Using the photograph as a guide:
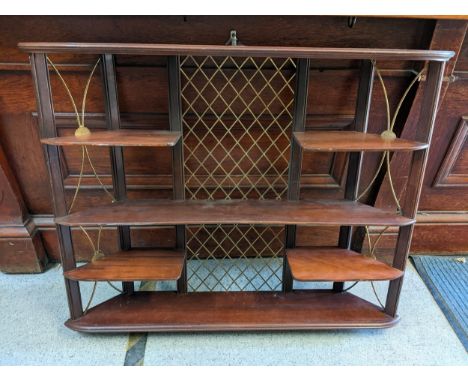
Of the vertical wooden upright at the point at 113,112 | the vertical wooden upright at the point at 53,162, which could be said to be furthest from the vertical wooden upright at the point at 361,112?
the vertical wooden upright at the point at 53,162

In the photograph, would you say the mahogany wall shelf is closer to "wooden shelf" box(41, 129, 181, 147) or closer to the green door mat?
"wooden shelf" box(41, 129, 181, 147)

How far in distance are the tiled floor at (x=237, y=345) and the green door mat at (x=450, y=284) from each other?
4cm

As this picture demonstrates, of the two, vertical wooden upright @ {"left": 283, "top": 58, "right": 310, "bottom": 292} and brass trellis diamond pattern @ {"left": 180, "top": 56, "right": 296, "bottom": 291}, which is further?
brass trellis diamond pattern @ {"left": 180, "top": 56, "right": 296, "bottom": 291}

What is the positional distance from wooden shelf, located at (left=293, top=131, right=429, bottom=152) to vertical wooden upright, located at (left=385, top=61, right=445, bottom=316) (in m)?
0.05

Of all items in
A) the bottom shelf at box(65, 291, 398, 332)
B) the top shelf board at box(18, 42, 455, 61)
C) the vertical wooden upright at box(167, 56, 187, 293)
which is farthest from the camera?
the bottom shelf at box(65, 291, 398, 332)

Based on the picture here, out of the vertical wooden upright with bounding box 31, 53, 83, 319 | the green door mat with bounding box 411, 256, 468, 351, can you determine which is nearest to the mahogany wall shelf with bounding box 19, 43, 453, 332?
the vertical wooden upright with bounding box 31, 53, 83, 319

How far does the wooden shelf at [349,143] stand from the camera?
0.89 metres

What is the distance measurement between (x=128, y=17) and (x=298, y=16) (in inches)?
20.4

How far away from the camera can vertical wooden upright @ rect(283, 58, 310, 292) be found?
3.21 ft

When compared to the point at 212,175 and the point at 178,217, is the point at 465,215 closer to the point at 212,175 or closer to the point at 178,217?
the point at 212,175

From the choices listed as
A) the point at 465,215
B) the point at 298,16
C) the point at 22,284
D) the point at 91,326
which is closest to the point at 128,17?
the point at 298,16

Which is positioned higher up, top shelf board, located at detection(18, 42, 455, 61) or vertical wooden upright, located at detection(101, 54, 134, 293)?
top shelf board, located at detection(18, 42, 455, 61)

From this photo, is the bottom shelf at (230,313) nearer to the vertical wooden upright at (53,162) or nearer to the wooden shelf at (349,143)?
→ the vertical wooden upright at (53,162)

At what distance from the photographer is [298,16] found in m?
1.02
